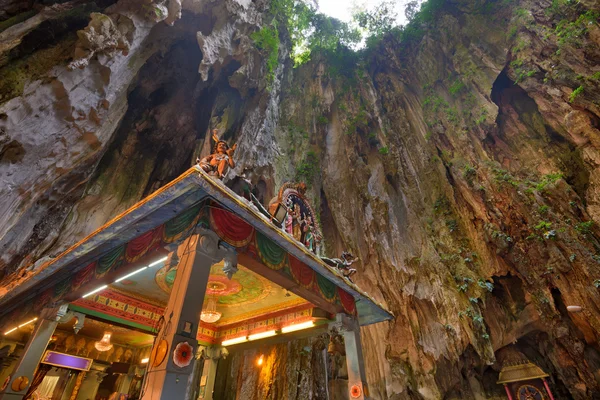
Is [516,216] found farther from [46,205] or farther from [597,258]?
[46,205]

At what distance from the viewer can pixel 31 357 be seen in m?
6.37

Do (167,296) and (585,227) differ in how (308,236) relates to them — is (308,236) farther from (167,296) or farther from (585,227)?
(585,227)

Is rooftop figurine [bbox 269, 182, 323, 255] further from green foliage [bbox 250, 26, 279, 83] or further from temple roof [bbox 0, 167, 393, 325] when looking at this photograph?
green foliage [bbox 250, 26, 279, 83]

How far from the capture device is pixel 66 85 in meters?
7.64

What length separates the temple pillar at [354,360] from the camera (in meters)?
6.62

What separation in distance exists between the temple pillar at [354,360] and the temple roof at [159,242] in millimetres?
499

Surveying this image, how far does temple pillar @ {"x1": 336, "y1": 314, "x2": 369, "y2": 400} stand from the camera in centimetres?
662

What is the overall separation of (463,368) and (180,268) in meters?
11.6

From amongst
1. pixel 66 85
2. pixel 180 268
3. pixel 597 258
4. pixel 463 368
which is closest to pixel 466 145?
pixel 597 258

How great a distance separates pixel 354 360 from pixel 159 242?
562 cm

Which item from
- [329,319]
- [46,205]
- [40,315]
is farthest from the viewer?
[46,205]

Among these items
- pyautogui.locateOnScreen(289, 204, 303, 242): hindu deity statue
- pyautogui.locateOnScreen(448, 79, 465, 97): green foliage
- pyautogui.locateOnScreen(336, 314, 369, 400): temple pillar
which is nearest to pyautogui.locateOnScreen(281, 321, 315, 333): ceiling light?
pyautogui.locateOnScreen(336, 314, 369, 400): temple pillar

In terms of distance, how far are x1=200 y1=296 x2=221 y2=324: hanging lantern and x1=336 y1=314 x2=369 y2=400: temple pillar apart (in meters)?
3.73

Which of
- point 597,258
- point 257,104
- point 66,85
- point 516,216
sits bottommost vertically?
point 597,258
